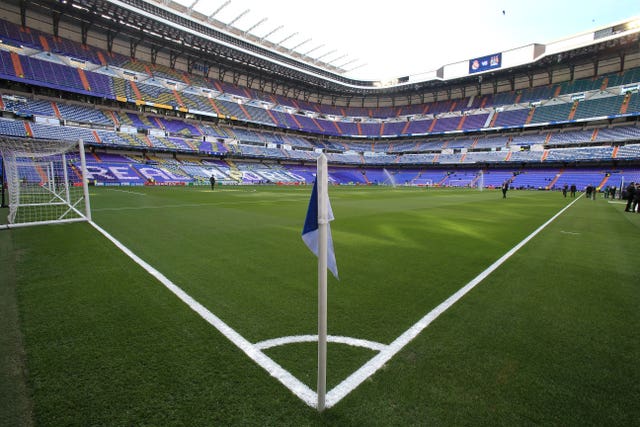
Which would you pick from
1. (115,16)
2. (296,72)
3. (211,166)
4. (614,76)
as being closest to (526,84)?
(614,76)

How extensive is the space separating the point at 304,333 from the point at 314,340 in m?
0.16

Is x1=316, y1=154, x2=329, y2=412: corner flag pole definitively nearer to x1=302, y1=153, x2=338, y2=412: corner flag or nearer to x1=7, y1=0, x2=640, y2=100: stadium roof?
x1=302, y1=153, x2=338, y2=412: corner flag

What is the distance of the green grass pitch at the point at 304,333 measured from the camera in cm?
206

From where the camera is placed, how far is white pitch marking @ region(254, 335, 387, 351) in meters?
2.84

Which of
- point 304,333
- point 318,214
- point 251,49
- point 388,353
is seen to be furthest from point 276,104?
point 318,214

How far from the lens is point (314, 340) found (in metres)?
2.98

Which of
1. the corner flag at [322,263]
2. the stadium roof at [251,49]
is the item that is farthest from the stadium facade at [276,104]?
the corner flag at [322,263]

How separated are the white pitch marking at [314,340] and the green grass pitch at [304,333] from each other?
3.7 inches

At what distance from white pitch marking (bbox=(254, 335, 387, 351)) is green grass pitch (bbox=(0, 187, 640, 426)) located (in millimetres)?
93

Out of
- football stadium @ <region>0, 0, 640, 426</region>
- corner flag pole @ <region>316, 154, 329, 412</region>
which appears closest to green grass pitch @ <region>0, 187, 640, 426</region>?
football stadium @ <region>0, 0, 640, 426</region>

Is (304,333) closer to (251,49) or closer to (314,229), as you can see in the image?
(314,229)

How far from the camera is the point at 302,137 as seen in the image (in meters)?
72.7

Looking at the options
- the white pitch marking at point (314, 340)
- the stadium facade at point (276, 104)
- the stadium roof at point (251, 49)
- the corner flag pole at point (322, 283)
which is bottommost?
the white pitch marking at point (314, 340)

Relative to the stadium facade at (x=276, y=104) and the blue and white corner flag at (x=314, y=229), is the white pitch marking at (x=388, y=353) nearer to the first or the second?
the blue and white corner flag at (x=314, y=229)
